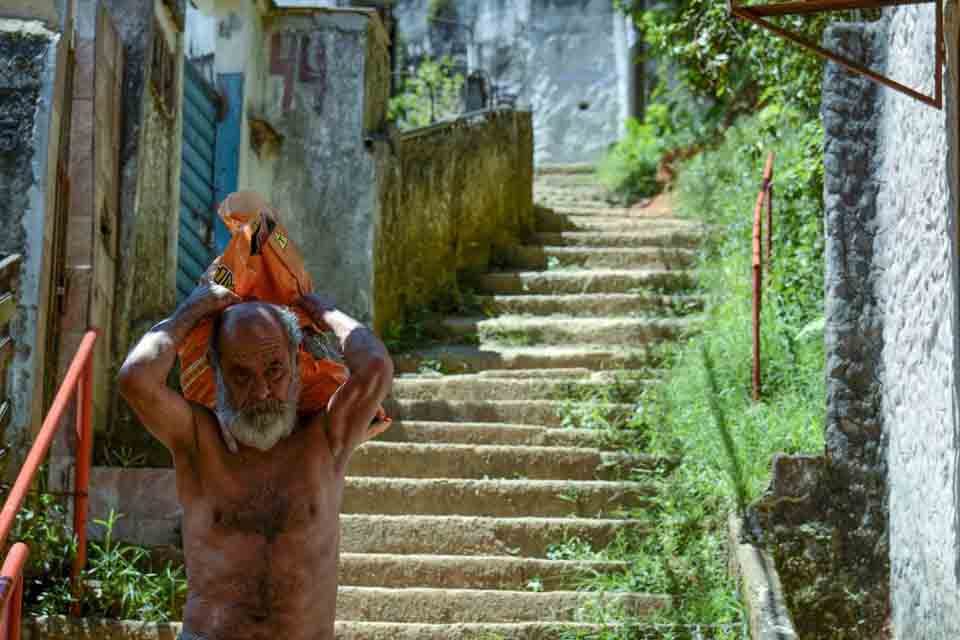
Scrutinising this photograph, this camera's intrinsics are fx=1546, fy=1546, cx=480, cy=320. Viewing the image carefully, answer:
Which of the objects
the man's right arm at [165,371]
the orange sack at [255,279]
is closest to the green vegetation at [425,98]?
the orange sack at [255,279]

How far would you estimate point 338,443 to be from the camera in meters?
4.03

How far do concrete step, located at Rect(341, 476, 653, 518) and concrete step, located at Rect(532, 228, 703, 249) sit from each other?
4855mm

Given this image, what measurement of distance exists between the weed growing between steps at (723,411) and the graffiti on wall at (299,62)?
3083 millimetres

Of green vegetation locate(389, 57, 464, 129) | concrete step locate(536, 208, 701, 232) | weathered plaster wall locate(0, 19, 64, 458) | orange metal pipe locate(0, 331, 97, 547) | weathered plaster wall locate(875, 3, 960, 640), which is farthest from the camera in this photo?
green vegetation locate(389, 57, 464, 129)

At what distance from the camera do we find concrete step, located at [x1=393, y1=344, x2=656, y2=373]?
9.90 metres

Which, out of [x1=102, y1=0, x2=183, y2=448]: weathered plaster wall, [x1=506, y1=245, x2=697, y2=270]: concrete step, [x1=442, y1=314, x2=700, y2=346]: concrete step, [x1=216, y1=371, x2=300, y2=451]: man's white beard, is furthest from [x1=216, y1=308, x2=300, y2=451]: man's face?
[x1=506, y1=245, x2=697, y2=270]: concrete step

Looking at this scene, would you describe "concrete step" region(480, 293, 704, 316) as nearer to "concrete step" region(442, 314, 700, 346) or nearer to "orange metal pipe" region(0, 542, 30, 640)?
"concrete step" region(442, 314, 700, 346)

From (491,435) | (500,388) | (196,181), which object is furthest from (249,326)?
(196,181)

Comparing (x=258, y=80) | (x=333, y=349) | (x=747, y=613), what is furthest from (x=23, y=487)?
(x=258, y=80)

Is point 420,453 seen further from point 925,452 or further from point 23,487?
point 23,487

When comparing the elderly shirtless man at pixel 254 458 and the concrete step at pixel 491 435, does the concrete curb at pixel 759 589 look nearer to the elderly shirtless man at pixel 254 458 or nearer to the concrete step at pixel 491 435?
the concrete step at pixel 491 435

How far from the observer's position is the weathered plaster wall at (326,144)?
10.6 m

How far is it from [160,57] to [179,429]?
17.4ft

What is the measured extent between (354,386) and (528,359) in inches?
242
